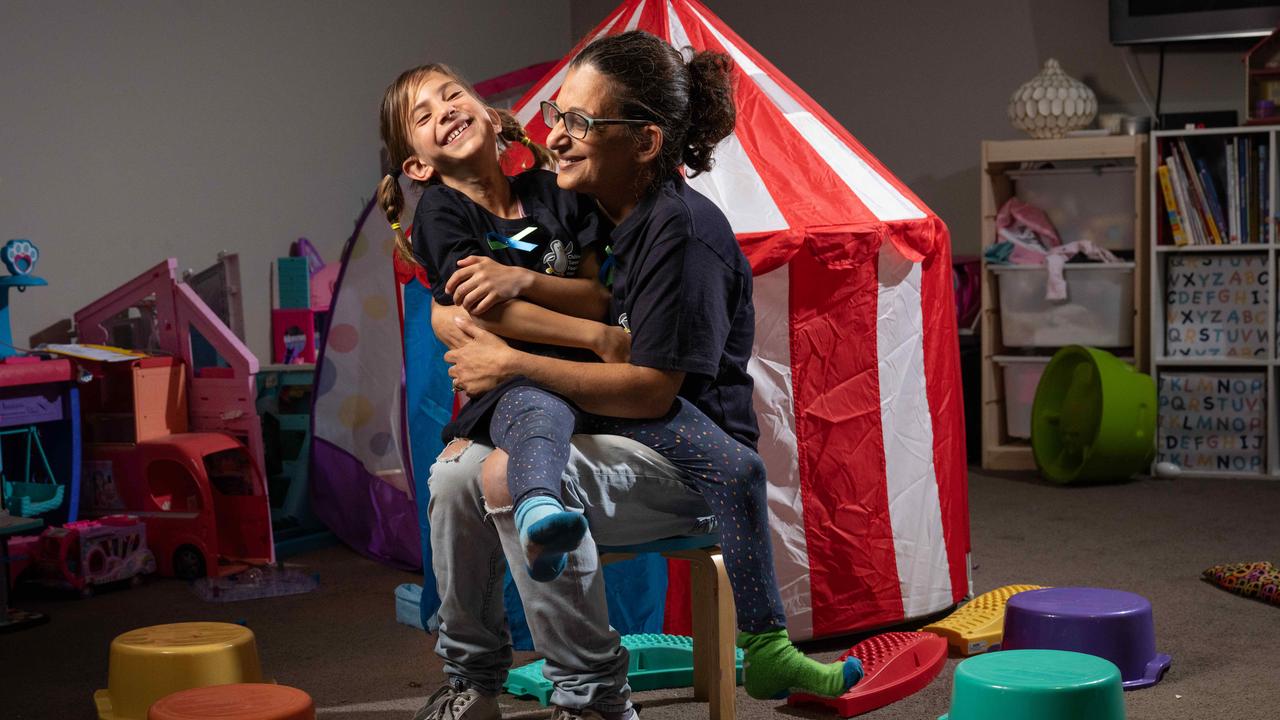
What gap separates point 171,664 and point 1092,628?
4.39ft

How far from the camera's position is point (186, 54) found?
3.45m

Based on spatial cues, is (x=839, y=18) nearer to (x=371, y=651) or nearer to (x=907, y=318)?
(x=907, y=318)

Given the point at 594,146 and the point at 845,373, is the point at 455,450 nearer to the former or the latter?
the point at 594,146

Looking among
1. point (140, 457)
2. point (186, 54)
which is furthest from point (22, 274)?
point (186, 54)

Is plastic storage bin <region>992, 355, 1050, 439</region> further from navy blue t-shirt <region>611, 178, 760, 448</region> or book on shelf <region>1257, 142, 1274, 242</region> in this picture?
navy blue t-shirt <region>611, 178, 760, 448</region>

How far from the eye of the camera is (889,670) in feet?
6.36

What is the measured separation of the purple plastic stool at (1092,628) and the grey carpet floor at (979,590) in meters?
0.04

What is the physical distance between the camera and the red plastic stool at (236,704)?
59.8 inches

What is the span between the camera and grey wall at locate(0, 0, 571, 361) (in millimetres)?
3064

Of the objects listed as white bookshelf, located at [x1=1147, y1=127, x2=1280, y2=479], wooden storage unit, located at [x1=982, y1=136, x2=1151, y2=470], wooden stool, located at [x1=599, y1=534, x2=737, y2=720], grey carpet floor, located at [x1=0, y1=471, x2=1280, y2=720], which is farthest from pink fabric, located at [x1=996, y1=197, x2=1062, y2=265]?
wooden stool, located at [x1=599, y1=534, x2=737, y2=720]

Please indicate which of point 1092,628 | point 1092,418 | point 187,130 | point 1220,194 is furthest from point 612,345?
point 1220,194

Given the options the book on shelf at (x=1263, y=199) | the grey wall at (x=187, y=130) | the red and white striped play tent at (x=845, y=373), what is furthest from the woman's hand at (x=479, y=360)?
the book on shelf at (x=1263, y=199)

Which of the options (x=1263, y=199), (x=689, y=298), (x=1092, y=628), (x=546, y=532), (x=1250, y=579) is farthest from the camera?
(x=1263, y=199)

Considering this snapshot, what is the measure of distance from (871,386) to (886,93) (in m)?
2.86
